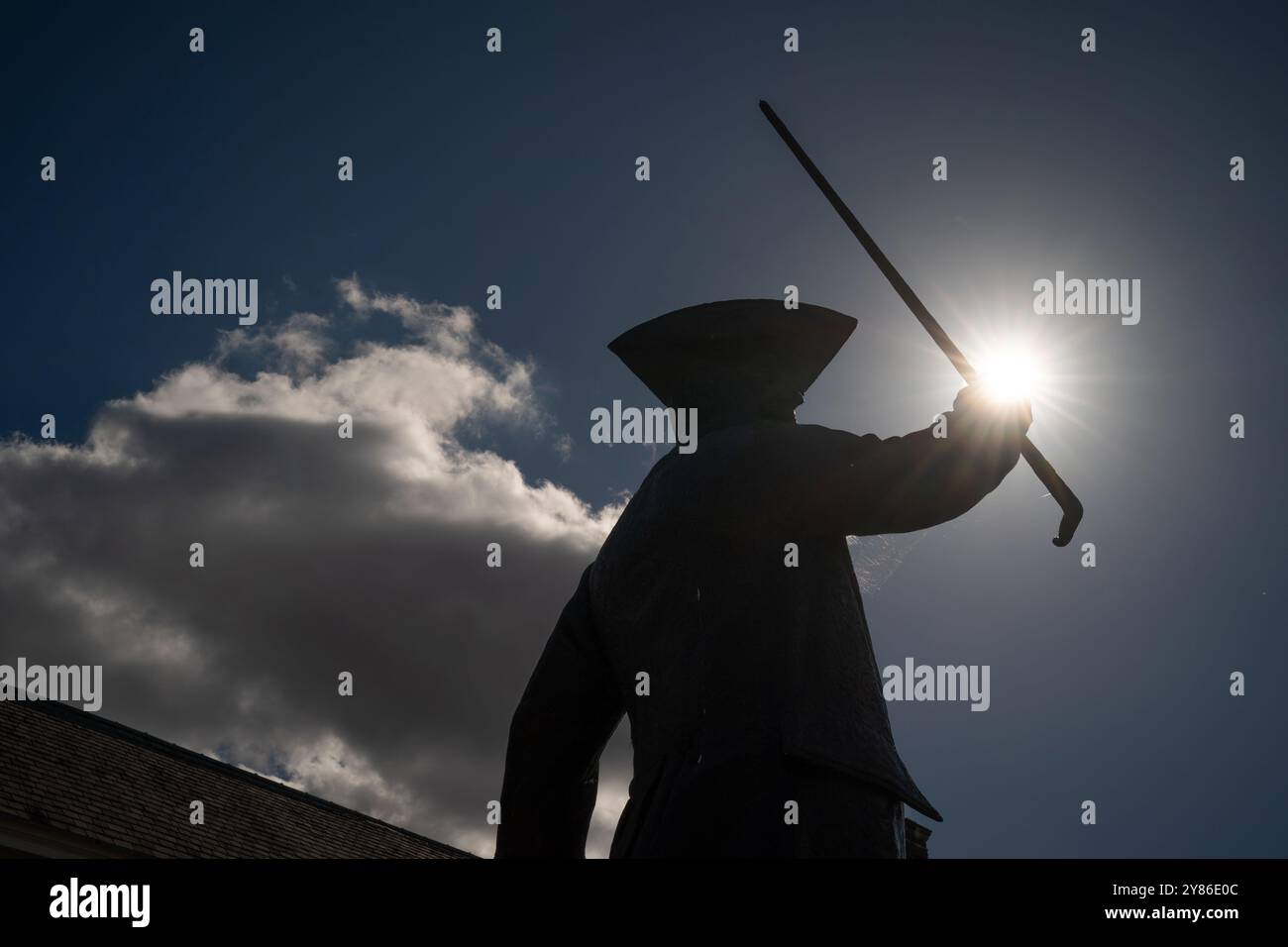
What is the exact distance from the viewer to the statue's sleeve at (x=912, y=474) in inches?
158

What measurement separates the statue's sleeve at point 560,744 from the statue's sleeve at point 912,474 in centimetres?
105

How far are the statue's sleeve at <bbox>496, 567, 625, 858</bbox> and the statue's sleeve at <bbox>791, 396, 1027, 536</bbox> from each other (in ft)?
3.45

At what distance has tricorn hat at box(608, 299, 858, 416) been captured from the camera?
4699 mm

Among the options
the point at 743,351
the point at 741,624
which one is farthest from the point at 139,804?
the point at 741,624

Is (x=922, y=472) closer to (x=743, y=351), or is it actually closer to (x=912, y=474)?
(x=912, y=474)

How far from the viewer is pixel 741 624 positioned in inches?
155

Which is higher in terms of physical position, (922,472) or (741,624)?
(922,472)

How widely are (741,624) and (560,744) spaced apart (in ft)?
3.26

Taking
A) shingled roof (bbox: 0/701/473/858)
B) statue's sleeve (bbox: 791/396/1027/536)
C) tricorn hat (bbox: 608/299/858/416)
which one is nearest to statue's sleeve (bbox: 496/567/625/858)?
tricorn hat (bbox: 608/299/858/416)

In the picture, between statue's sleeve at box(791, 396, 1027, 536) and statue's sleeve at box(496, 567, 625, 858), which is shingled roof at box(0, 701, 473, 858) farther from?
statue's sleeve at box(791, 396, 1027, 536)

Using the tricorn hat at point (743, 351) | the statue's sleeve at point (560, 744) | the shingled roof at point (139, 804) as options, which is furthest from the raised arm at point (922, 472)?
the shingled roof at point (139, 804)
